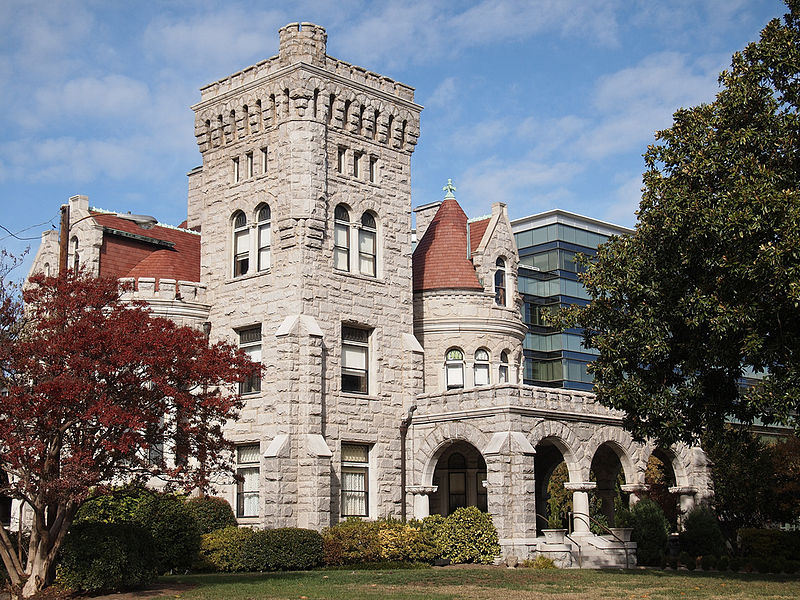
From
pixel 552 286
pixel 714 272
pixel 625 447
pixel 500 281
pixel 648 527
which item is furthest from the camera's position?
pixel 552 286

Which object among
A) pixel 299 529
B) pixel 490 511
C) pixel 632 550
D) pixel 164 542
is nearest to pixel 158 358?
pixel 164 542

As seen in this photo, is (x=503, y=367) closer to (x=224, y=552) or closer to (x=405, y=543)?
(x=405, y=543)

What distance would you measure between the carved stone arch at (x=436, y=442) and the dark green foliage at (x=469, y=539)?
280 cm

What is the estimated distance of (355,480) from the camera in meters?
32.9

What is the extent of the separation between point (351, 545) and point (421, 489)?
4.70 metres

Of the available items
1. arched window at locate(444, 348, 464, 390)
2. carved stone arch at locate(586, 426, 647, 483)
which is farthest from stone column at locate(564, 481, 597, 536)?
arched window at locate(444, 348, 464, 390)

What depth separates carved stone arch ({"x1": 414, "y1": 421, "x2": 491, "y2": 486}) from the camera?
3206cm

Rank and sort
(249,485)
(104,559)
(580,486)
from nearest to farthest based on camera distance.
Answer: (104,559)
(580,486)
(249,485)

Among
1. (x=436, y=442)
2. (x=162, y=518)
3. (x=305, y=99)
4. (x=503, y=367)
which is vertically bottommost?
(x=162, y=518)

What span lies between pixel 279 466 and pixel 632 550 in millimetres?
11717

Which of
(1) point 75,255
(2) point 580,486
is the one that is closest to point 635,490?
(2) point 580,486

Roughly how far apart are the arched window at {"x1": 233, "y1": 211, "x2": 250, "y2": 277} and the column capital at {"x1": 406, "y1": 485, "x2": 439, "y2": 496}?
9.86 meters

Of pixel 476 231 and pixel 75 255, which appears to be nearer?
pixel 75 255

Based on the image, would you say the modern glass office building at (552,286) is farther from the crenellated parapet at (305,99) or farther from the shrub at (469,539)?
the shrub at (469,539)
